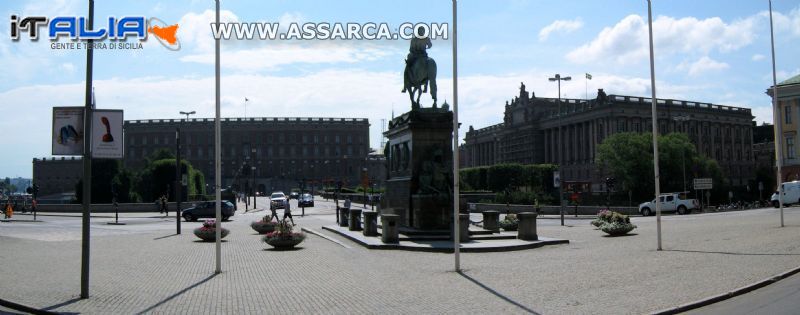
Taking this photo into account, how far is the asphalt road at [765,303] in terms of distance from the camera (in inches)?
433

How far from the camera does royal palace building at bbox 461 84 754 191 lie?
120m

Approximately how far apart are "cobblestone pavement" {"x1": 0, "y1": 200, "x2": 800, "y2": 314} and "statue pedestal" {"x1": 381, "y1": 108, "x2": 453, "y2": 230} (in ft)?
9.74

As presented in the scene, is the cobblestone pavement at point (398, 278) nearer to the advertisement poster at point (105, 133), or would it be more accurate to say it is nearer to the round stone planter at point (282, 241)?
the round stone planter at point (282, 241)

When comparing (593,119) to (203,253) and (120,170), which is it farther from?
(203,253)

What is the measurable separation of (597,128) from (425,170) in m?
102

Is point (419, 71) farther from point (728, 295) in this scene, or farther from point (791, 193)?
point (791, 193)

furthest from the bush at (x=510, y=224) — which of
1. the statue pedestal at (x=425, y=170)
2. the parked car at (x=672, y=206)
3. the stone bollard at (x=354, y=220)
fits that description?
the parked car at (x=672, y=206)

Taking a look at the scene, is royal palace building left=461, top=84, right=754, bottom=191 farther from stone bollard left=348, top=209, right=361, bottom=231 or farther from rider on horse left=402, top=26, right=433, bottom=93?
rider on horse left=402, top=26, right=433, bottom=93

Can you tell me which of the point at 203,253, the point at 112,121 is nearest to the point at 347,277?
the point at 112,121

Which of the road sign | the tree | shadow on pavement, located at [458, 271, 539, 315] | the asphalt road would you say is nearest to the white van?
the road sign

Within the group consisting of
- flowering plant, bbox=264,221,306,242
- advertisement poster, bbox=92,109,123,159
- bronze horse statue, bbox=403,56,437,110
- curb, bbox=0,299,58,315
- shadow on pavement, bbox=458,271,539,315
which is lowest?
curb, bbox=0,299,58,315

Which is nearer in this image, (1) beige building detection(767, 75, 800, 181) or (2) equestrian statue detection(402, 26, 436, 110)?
(2) equestrian statue detection(402, 26, 436, 110)

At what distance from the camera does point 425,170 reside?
25016 millimetres

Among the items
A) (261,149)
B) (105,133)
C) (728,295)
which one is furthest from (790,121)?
(261,149)
